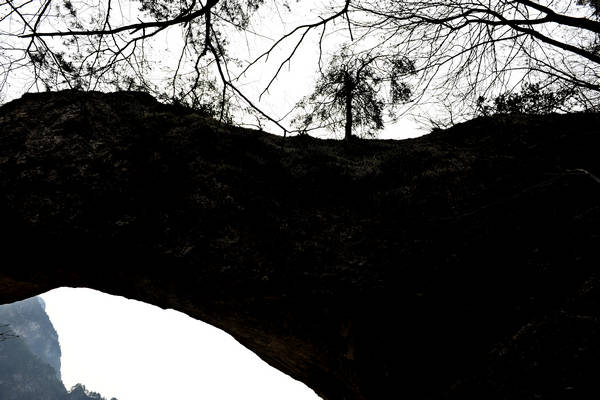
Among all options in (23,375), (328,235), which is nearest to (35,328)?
(23,375)

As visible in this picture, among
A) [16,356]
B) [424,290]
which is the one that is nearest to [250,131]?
[424,290]

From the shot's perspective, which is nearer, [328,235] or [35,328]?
[328,235]

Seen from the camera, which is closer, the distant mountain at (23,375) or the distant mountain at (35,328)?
the distant mountain at (23,375)

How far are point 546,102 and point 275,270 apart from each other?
389cm

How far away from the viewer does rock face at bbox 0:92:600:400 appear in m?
2.65

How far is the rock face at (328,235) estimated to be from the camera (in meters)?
2.65

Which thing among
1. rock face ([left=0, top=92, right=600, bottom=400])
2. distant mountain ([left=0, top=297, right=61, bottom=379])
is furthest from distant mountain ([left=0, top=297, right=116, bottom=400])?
rock face ([left=0, top=92, right=600, bottom=400])

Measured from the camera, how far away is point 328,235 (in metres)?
3.54

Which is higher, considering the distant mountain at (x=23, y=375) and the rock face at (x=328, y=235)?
the rock face at (x=328, y=235)

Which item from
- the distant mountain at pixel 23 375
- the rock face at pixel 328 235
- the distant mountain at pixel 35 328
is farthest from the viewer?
the distant mountain at pixel 35 328

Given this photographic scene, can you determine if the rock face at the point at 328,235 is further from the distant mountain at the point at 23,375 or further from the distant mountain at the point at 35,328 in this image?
the distant mountain at the point at 35,328

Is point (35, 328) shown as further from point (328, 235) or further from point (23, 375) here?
point (328, 235)

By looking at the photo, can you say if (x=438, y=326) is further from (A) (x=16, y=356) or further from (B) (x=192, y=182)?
(A) (x=16, y=356)

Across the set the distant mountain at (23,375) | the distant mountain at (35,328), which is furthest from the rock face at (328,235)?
the distant mountain at (35,328)
